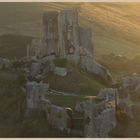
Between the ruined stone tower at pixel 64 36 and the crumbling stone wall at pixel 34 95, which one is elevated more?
the ruined stone tower at pixel 64 36

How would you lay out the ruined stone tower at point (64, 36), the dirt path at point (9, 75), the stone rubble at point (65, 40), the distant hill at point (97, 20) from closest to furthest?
the dirt path at point (9, 75)
the stone rubble at point (65, 40)
the ruined stone tower at point (64, 36)
the distant hill at point (97, 20)

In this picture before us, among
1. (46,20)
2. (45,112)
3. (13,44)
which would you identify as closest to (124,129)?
(45,112)

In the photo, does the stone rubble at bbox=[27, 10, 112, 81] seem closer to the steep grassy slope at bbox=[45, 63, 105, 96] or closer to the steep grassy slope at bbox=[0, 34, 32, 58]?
the steep grassy slope at bbox=[45, 63, 105, 96]

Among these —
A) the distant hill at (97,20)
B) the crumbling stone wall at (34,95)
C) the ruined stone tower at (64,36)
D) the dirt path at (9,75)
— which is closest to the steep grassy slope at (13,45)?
the distant hill at (97,20)

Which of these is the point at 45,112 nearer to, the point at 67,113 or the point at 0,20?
the point at 67,113

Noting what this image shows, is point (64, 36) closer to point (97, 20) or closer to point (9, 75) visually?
point (9, 75)

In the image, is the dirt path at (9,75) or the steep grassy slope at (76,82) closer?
the steep grassy slope at (76,82)

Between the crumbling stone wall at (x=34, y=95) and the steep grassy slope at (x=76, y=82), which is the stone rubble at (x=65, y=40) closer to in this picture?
the steep grassy slope at (x=76, y=82)

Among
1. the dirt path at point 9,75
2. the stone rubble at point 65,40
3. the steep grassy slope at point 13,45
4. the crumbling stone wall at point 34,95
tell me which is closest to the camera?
the crumbling stone wall at point 34,95
